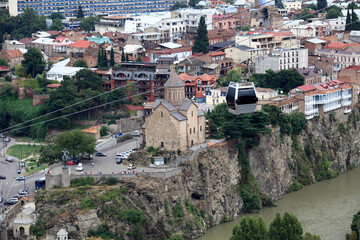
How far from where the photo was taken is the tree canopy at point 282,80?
207 ft

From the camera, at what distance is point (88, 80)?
63938mm

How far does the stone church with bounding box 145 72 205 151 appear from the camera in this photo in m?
51.8

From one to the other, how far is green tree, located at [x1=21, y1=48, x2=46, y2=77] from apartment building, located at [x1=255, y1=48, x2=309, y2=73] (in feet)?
47.2

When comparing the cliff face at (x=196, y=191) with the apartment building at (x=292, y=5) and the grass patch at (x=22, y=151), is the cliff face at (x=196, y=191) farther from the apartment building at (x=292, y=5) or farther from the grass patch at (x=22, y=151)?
the apartment building at (x=292, y=5)

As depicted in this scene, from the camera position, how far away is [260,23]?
287 feet

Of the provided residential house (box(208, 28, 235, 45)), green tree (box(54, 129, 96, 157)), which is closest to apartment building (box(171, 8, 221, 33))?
residential house (box(208, 28, 235, 45))

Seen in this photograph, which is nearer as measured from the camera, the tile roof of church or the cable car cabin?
the cable car cabin

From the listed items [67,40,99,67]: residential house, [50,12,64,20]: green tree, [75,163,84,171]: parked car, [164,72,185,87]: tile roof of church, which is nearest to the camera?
[75,163,84,171]: parked car

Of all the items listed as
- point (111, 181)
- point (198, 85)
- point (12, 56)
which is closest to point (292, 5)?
point (12, 56)

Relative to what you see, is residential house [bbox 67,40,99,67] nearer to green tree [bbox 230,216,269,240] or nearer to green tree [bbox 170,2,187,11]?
green tree [bbox 230,216,269,240]

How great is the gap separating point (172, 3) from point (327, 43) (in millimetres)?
40921

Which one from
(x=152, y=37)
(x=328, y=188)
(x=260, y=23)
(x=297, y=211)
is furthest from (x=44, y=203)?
(x=260, y=23)

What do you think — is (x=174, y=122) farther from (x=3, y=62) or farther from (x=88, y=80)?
(x=3, y=62)

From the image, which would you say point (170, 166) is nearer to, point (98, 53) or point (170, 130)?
point (170, 130)
